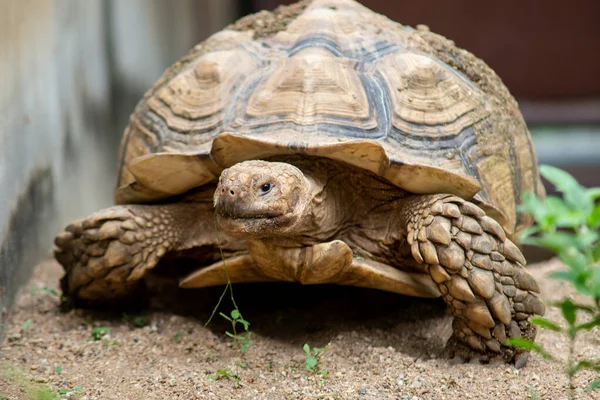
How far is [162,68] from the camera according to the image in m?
8.26

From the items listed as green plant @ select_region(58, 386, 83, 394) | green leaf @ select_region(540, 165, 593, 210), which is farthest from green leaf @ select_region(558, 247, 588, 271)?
green plant @ select_region(58, 386, 83, 394)

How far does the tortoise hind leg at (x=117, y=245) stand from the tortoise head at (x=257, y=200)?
88 centimetres

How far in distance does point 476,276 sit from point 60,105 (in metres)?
3.13

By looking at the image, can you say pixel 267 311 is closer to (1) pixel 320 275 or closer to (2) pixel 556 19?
(1) pixel 320 275

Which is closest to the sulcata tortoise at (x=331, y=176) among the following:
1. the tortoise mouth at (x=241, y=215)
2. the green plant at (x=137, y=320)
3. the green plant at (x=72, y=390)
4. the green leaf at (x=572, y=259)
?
the tortoise mouth at (x=241, y=215)

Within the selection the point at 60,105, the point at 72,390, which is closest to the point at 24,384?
the point at 72,390

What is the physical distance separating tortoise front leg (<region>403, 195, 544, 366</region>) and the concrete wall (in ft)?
6.91

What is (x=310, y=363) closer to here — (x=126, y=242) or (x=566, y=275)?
(x=126, y=242)

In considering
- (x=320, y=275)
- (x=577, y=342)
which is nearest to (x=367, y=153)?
(x=320, y=275)

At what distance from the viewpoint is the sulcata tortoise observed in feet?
10.8

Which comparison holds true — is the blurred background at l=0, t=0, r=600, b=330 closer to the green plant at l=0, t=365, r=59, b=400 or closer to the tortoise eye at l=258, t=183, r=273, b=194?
the green plant at l=0, t=365, r=59, b=400

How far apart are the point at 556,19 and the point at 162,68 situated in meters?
5.39

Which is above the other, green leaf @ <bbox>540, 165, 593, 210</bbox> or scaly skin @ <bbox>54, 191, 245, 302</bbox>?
green leaf @ <bbox>540, 165, 593, 210</bbox>

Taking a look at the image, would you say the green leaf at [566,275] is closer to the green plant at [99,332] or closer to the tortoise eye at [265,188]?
the tortoise eye at [265,188]
